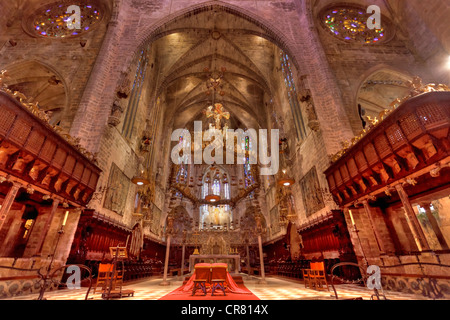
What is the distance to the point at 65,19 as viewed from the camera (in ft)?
47.6

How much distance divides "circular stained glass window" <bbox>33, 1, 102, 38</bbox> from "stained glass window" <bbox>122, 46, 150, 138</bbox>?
378 cm

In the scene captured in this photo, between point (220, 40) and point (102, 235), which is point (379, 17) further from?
point (102, 235)

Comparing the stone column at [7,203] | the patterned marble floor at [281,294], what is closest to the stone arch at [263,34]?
the stone column at [7,203]

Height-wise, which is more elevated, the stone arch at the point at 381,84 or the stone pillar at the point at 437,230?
the stone arch at the point at 381,84

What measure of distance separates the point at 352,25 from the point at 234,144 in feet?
47.3

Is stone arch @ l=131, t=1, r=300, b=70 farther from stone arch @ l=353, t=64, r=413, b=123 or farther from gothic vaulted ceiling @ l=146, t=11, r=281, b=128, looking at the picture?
stone arch @ l=353, t=64, r=413, b=123

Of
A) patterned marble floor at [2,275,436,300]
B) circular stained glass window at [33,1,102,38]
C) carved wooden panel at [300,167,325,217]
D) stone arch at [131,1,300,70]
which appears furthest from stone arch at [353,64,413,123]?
circular stained glass window at [33,1,102,38]

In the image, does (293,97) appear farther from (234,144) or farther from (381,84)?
(234,144)

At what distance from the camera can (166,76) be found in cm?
1931

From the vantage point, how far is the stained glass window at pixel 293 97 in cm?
1386

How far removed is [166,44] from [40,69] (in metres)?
9.65

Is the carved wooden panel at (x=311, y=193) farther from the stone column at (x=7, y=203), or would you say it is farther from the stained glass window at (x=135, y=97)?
the stone column at (x=7, y=203)

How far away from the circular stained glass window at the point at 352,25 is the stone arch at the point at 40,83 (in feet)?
58.0

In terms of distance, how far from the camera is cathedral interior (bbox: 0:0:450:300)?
601 cm
